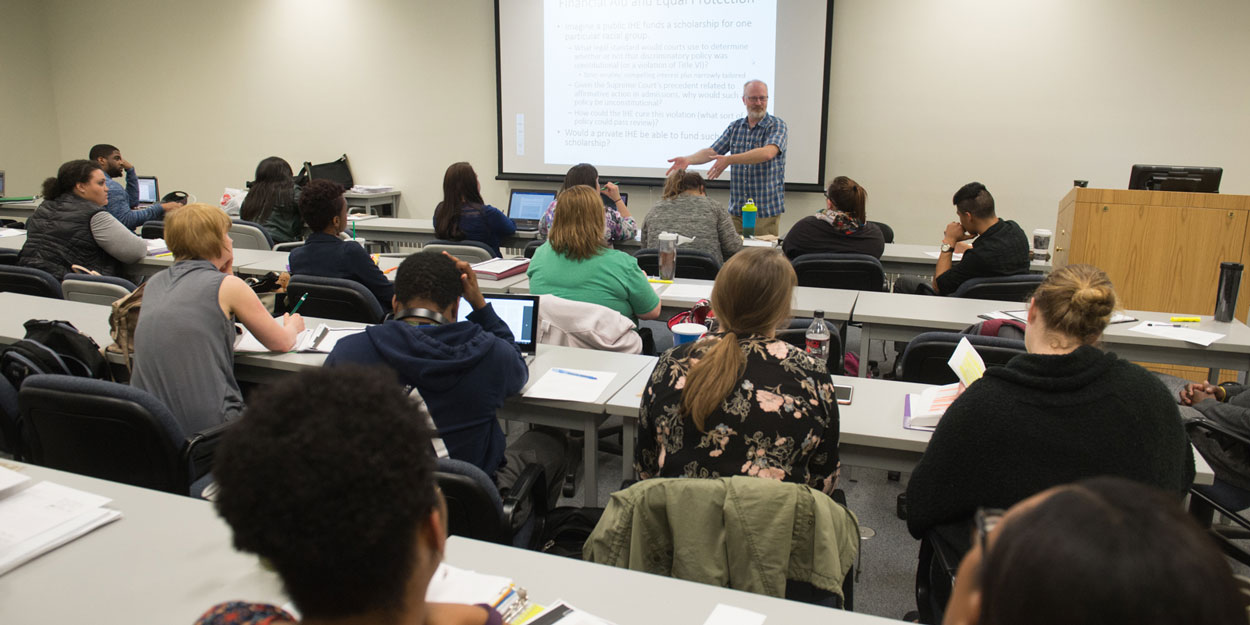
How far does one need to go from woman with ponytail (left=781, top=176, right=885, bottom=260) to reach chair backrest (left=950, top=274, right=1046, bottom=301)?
0.72m

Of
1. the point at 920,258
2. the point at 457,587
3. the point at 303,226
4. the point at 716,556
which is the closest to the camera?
the point at 457,587

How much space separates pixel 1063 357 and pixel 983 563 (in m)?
1.13

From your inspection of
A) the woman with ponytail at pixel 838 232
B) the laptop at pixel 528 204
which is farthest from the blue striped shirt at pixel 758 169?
the woman with ponytail at pixel 838 232

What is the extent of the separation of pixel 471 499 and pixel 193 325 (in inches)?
49.8

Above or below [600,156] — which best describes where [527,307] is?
below

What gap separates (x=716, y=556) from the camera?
4.62 ft

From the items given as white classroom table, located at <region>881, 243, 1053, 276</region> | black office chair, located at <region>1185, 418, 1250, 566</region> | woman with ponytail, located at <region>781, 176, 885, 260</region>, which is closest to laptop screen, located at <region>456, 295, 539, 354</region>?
black office chair, located at <region>1185, 418, 1250, 566</region>

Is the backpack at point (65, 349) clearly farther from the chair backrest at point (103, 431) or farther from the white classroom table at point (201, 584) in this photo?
the white classroom table at point (201, 584)

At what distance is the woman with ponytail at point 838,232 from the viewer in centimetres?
445

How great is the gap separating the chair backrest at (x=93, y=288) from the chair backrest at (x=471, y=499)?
2.88m

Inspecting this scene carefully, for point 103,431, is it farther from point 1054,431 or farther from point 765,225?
point 765,225

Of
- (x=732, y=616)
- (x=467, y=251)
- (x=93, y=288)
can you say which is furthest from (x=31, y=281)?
(x=732, y=616)

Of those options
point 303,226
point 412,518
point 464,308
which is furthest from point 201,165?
point 412,518

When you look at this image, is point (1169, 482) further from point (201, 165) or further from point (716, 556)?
point (201, 165)
